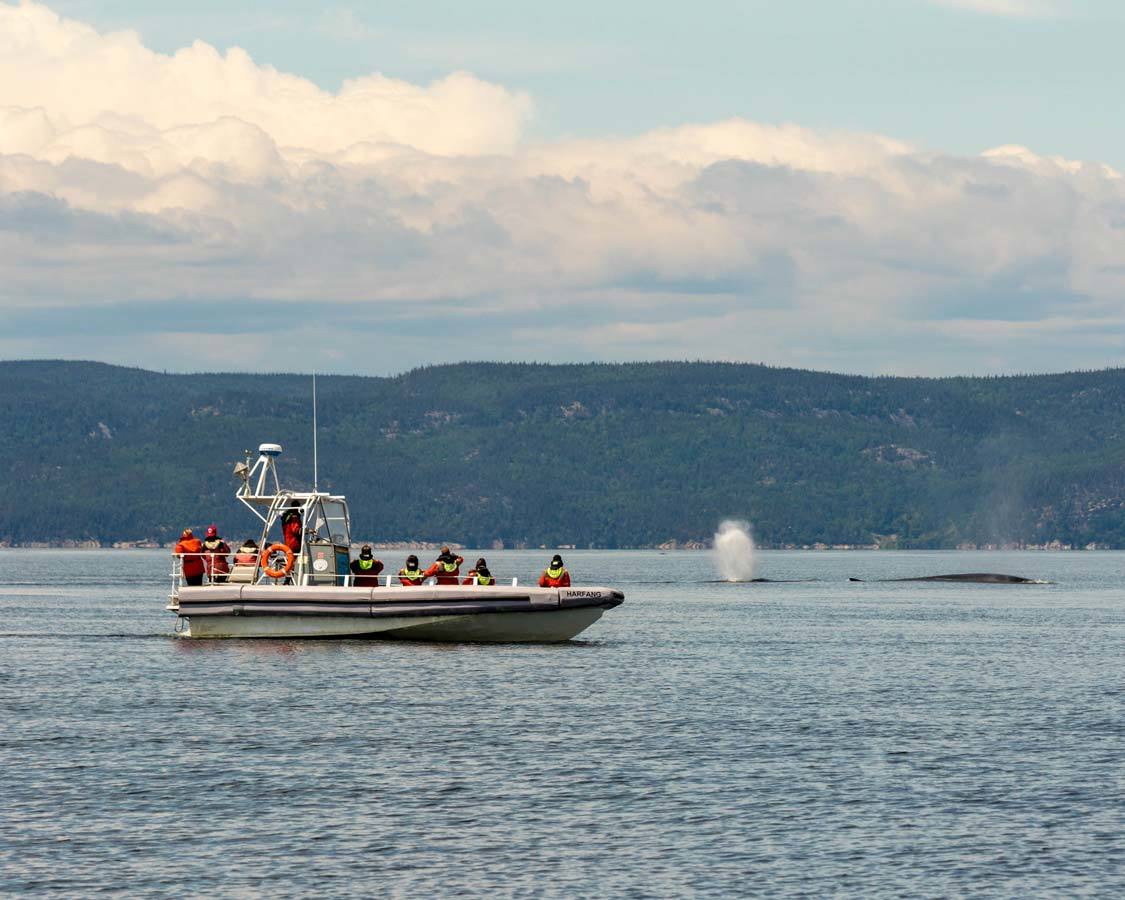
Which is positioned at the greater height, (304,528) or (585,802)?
(304,528)

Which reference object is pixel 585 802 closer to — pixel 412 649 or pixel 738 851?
pixel 738 851

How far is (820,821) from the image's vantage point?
30.9 m

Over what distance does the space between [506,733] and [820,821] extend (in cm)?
1154

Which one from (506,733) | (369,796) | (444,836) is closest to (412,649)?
(506,733)

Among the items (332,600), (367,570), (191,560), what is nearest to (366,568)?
(367,570)

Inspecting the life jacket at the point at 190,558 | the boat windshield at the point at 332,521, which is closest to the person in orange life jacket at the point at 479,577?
the boat windshield at the point at 332,521

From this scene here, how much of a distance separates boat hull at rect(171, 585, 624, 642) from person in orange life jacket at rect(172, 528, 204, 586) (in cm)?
67

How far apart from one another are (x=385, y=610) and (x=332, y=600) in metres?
1.63

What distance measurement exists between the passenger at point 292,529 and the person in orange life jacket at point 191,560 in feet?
8.88

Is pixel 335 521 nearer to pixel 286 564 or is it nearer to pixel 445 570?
pixel 286 564

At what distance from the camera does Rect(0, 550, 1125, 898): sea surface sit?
27.0m

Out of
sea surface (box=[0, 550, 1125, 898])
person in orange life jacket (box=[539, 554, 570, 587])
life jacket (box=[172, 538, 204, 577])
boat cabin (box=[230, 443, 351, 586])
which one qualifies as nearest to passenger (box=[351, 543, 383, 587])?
boat cabin (box=[230, 443, 351, 586])

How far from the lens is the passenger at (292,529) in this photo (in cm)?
5688

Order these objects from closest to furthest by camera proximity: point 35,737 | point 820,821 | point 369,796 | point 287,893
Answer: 1. point 287,893
2. point 820,821
3. point 369,796
4. point 35,737
